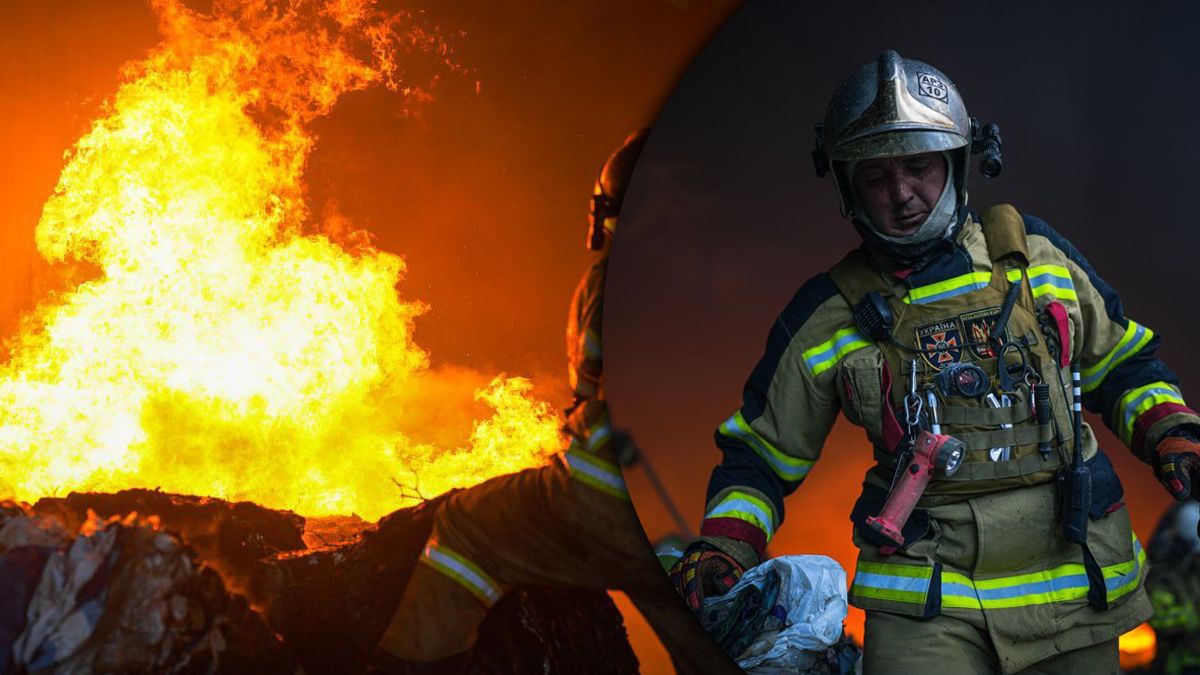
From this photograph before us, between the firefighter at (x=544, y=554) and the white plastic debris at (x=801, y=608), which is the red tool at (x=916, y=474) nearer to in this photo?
the white plastic debris at (x=801, y=608)

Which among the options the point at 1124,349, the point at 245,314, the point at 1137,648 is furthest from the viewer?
the point at 245,314

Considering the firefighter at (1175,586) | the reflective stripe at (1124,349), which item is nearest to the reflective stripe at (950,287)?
the reflective stripe at (1124,349)

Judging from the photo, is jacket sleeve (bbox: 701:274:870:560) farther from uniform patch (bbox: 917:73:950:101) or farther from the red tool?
uniform patch (bbox: 917:73:950:101)

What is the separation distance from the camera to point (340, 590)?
4.17 metres

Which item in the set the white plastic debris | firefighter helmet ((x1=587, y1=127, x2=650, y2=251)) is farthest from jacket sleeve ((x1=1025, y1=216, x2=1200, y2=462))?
firefighter helmet ((x1=587, y1=127, x2=650, y2=251))

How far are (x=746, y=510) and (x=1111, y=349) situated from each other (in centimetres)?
133

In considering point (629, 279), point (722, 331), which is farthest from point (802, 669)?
point (629, 279)

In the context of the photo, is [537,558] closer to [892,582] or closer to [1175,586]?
[892,582]

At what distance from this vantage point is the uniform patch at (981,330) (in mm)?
3395

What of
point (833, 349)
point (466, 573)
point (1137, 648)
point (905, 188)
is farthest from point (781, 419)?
point (1137, 648)

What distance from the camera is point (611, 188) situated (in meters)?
4.40

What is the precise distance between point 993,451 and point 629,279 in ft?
4.98

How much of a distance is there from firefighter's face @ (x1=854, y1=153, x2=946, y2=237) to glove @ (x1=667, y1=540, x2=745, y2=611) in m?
1.22

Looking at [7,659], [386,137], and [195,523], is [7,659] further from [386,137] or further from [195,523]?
[386,137]
